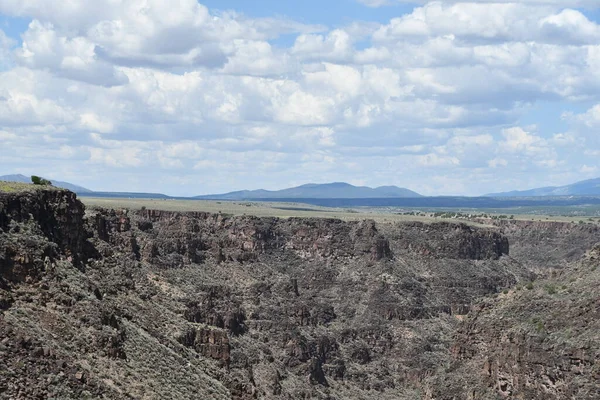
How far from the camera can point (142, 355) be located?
272ft

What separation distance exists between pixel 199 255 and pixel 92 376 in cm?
8644

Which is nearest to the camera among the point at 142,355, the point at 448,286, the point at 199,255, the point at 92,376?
the point at 92,376

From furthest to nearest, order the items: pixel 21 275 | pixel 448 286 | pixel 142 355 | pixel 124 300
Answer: pixel 448 286 → pixel 124 300 → pixel 142 355 → pixel 21 275

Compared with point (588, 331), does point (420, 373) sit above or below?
below

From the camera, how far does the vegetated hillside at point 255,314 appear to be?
76.6m

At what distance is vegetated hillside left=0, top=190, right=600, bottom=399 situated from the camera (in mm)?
76625

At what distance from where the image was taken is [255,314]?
14475 centimetres

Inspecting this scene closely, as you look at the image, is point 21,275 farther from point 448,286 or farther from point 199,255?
point 448,286

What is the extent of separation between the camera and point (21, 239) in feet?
268

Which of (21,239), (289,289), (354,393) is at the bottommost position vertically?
(354,393)

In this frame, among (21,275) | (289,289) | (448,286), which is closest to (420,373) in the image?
(289,289)

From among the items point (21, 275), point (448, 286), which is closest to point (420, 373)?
point (448, 286)

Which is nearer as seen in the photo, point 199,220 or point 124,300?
point 124,300

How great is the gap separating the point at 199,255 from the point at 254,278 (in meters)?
9.74
